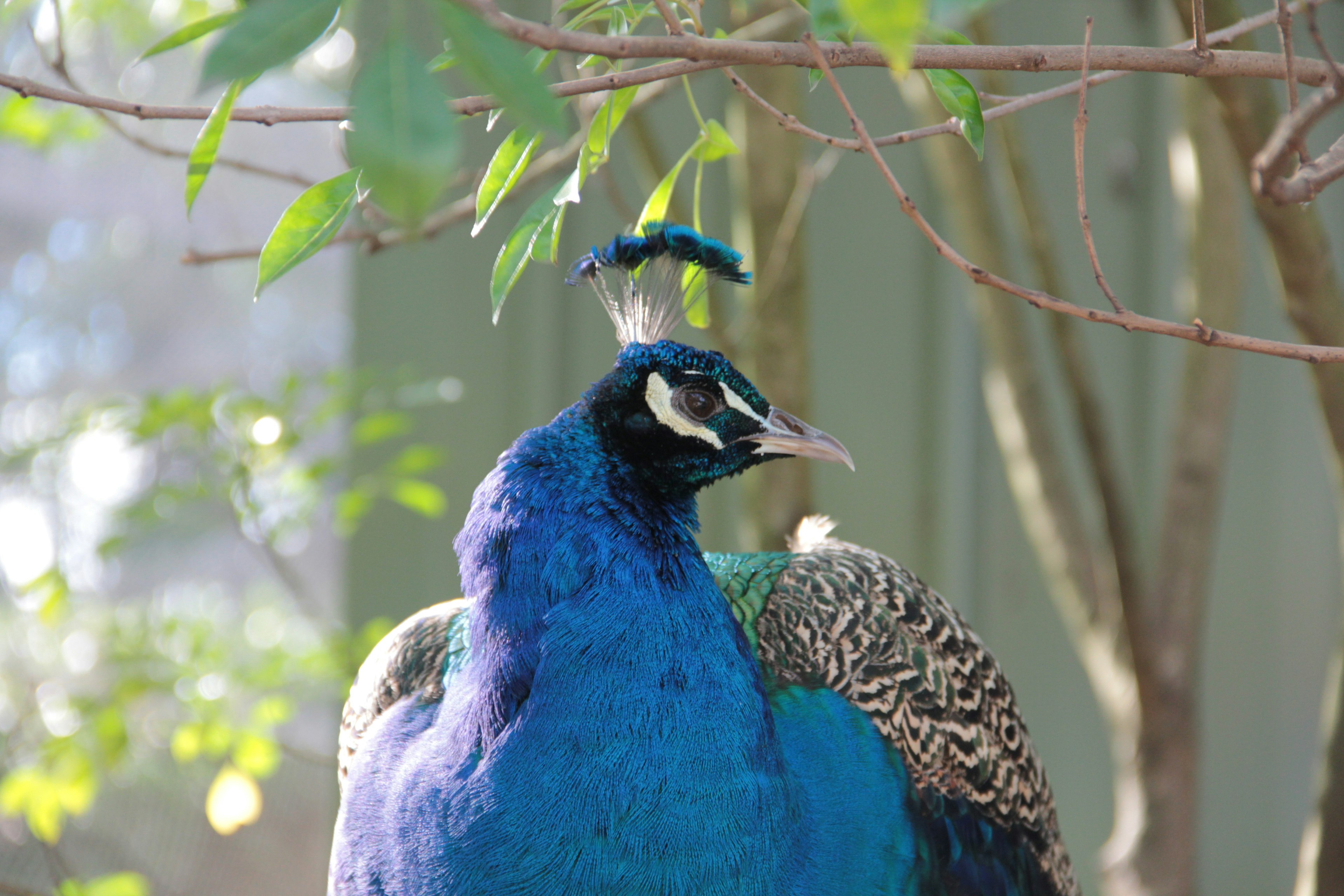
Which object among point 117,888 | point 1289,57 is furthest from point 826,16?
point 117,888

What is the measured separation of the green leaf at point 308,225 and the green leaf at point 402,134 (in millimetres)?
351

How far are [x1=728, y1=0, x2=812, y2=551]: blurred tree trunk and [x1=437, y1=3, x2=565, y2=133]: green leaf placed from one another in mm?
1359

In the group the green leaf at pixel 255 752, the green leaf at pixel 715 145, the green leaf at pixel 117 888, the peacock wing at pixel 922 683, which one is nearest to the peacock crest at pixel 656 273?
the green leaf at pixel 715 145

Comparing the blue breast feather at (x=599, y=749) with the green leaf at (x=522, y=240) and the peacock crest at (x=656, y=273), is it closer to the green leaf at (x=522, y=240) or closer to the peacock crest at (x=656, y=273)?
the peacock crest at (x=656, y=273)

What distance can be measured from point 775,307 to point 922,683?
28.4 inches

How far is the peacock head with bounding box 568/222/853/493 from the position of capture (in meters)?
1.21

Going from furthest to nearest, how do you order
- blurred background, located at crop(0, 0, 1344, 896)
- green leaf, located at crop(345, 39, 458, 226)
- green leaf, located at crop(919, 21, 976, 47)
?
blurred background, located at crop(0, 0, 1344, 896) → green leaf, located at crop(919, 21, 976, 47) → green leaf, located at crop(345, 39, 458, 226)

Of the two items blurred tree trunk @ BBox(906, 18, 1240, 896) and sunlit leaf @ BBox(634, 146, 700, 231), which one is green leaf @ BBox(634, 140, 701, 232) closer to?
sunlit leaf @ BBox(634, 146, 700, 231)

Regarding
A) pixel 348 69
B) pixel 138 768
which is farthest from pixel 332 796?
pixel 348 69

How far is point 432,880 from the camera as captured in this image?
1.03 meters

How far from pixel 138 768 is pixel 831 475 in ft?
6.66

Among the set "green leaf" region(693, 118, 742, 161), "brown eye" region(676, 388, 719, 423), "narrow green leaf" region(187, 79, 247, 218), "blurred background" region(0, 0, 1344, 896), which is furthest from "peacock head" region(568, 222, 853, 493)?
"blurred background" region(0, 0, 1344, 896)

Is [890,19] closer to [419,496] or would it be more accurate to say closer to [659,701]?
[659,701]

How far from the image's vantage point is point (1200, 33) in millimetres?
760
